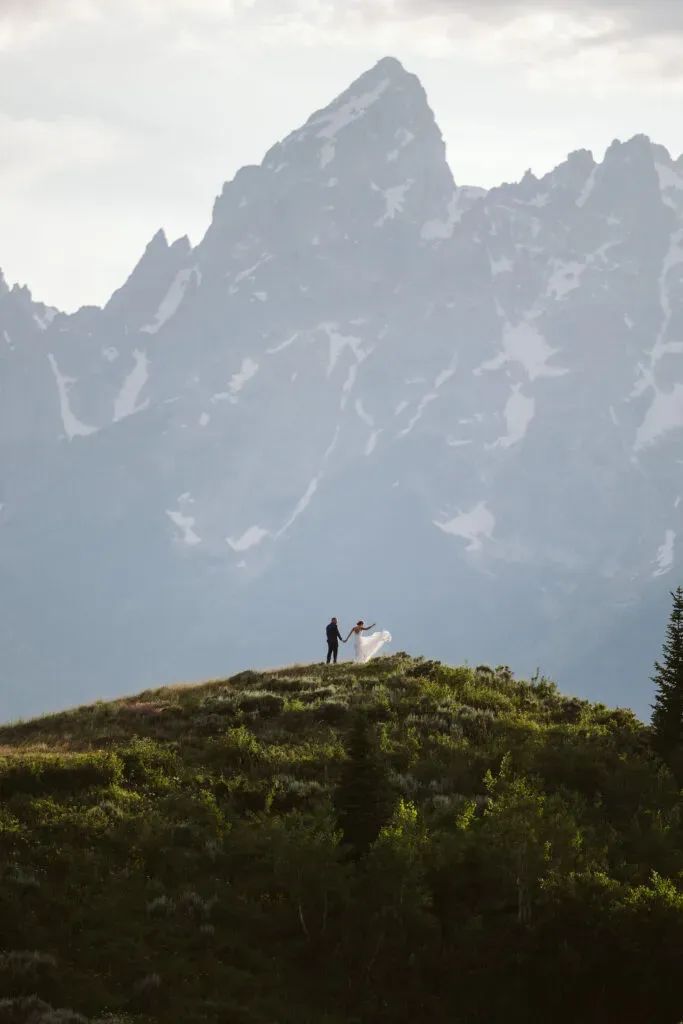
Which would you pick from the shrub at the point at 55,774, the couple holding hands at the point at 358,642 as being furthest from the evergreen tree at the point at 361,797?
the couple holding hands at the point at 358,642

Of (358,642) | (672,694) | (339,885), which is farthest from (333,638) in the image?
(339,885)

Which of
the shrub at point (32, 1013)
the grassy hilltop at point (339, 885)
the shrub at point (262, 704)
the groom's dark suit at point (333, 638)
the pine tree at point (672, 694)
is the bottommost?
the shrub at point (32, 1013)

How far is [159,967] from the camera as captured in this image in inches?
753

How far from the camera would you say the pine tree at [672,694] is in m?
30.8

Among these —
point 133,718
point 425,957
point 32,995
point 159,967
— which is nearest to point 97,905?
point 159,967

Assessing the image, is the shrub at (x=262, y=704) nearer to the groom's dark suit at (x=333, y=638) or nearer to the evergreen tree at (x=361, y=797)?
the evergreen tree at (x=361, y=797)

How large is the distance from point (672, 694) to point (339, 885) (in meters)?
13.2

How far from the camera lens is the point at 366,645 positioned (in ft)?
161

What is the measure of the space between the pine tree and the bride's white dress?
55.6 ft

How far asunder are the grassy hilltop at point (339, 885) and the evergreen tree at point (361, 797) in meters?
0.03

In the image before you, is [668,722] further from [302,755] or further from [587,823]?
[302,755]

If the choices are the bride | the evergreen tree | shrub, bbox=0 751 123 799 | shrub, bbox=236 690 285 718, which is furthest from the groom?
the evergreen tree

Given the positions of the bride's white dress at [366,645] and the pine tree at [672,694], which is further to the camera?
the bride's white dress at [366,645]

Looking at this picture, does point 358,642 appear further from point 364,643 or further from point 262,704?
point 262,704
